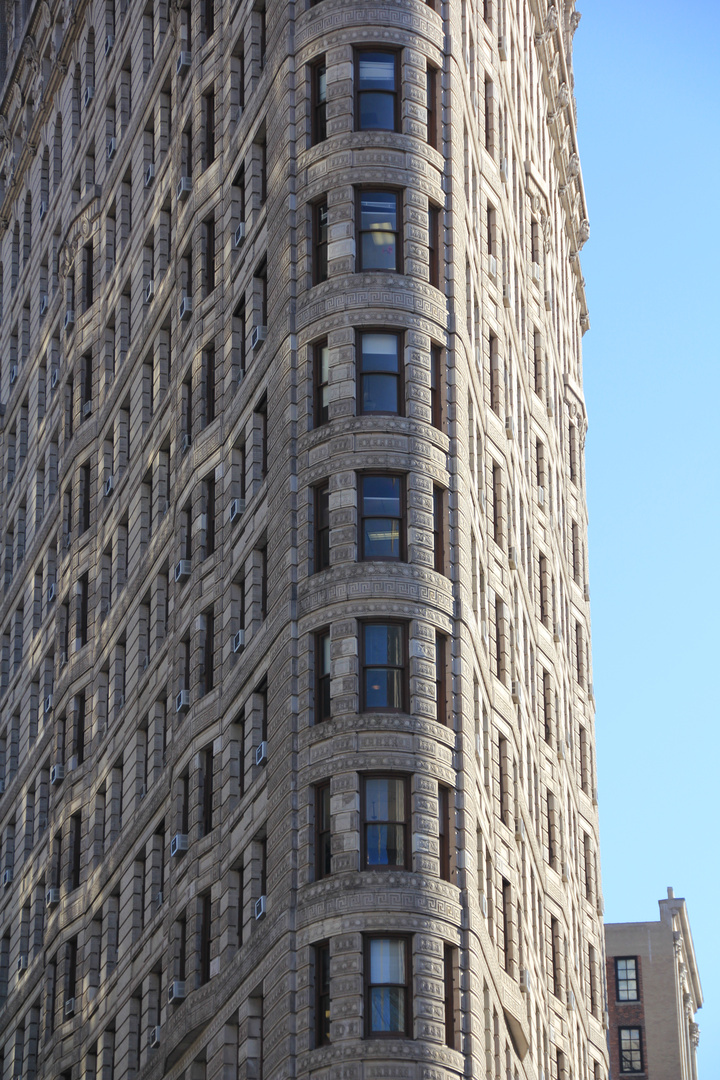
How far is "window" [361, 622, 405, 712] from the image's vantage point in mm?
56844

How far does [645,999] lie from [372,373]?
90294 millimetres

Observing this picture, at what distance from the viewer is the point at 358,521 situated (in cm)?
5862

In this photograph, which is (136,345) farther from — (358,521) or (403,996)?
(403,996)

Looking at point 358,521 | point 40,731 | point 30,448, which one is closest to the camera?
point 358,521

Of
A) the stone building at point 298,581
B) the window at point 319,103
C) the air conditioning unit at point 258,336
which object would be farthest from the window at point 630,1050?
the window at point 319,103

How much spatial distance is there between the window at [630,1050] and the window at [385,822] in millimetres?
90627

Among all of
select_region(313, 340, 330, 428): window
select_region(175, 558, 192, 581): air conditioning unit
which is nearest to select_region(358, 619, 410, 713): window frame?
select_region(313, 340, 330, 428): window

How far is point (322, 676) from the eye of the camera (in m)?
57.8

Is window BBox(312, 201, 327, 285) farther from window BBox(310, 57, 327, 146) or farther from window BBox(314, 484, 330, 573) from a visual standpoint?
window BBox(314, 484, 330, 573)

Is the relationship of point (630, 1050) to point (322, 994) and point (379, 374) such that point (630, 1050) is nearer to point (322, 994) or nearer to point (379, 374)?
point (379, 374)

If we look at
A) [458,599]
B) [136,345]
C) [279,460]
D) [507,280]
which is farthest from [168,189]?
[458,599]

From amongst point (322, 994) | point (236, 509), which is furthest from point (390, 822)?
point (236, 509)

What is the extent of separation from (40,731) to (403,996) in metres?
35.6

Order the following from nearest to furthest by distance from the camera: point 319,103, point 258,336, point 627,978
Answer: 1. point 319,103
2. point 258,336
3. point 627,978
